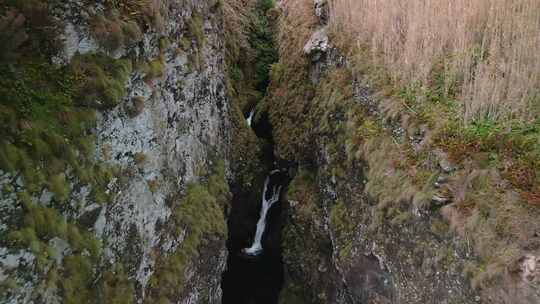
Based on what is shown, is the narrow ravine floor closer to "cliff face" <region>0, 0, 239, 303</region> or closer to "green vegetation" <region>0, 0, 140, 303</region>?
"cliff face" <region>0, 0, 239, 303</region>

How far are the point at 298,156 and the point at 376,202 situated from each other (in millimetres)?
3937

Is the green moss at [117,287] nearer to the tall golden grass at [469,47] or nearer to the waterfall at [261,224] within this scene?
the tall golden grass at [469,47]

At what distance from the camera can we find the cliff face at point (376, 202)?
4516 millimetres

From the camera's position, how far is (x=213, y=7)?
9.51m

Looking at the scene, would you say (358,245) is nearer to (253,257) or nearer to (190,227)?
(190,227)

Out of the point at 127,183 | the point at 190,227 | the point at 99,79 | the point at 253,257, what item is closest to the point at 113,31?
the point at 99,79

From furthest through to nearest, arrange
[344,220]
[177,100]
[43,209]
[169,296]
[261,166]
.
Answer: [261,166]
[344,220]
[177,100]
[169,296]
[43,209]

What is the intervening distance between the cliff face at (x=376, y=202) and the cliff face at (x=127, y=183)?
210cm

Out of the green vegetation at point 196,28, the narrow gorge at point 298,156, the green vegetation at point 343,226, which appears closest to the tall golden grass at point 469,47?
the narrow gorge at point 298,156

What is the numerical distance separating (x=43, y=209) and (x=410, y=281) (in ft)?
14.6

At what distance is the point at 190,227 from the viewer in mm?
6938

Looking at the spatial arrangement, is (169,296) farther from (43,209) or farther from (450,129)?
(450,129)

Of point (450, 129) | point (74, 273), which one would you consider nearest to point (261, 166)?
point (450, 129)

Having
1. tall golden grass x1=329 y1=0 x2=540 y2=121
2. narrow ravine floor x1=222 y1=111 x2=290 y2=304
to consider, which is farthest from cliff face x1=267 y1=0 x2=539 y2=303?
narrow ravine floor x1=222 y1=111 x2=290 y2=304
